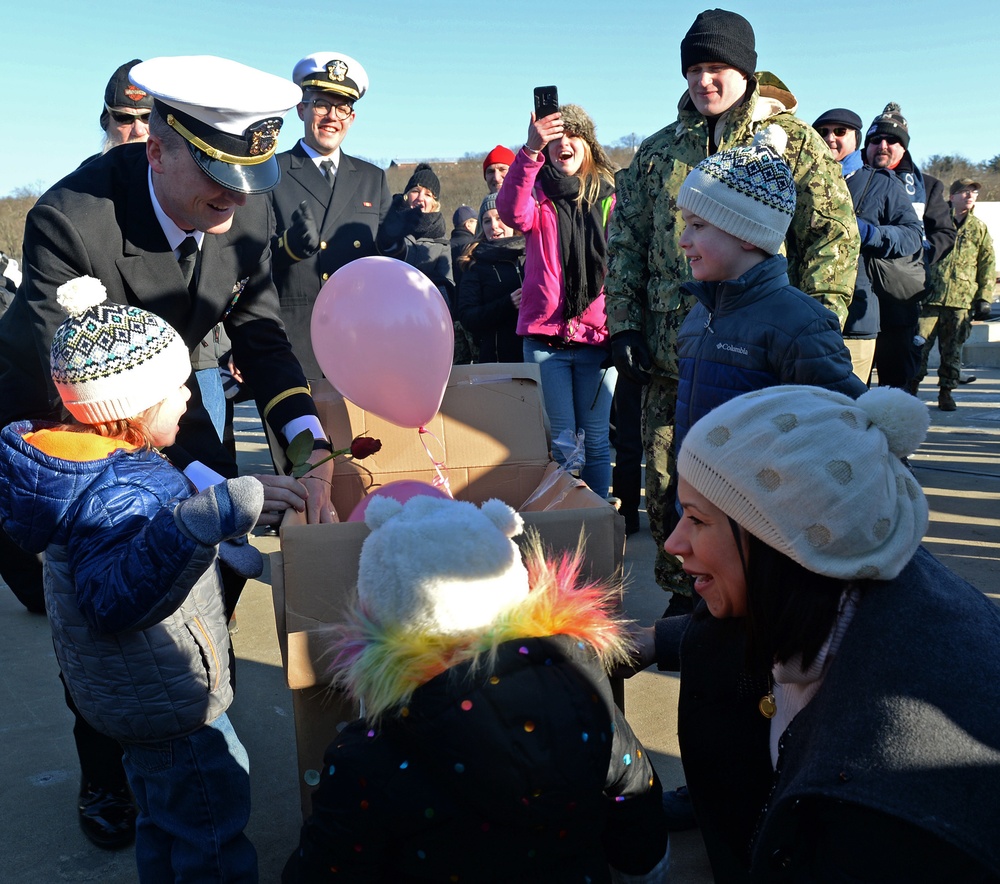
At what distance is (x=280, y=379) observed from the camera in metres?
2.59

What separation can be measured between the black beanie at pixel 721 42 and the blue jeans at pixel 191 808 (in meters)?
2.39

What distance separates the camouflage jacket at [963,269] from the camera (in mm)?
8148

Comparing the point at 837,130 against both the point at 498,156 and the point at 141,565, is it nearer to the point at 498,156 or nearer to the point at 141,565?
the point at 498,156

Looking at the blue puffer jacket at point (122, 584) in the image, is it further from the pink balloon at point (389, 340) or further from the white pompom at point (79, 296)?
the pink balloon at point (389, 340)

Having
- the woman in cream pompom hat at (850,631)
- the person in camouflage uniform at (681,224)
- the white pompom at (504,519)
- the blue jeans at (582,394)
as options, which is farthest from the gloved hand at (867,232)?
the white pompom at (504,519)

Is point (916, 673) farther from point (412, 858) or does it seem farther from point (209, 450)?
point (209, 450)

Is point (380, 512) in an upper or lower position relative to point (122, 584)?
upper

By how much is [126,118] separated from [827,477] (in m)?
3.39

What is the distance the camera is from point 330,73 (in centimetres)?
396

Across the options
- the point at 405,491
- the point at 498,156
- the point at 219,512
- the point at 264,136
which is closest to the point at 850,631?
the point at 219,512

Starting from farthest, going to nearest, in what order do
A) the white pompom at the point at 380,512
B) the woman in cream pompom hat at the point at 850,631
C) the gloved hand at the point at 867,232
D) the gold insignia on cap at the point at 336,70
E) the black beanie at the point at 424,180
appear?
the black beanie at the point at 424,180 → the gloved hand at the point at 867,232 → the gold insignia on cap at the point at 336,70 → the white pompom at the point at 380,512 → the woman in cream pompom hat at the point at 850,631

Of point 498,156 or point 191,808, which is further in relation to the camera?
point 498,156

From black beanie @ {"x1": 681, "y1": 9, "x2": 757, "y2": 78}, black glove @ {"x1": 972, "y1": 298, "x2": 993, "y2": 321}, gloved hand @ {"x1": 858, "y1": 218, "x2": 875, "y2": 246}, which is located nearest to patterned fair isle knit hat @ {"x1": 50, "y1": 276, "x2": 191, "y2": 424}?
black beanie @ {"x1": 681, "y1": 9, "x2": 757, "y2": 78}

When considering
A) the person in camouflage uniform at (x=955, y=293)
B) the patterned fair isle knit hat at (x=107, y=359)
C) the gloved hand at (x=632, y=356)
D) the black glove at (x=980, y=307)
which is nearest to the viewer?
the patterned fair isle knit hat at (x=107, y=359)
